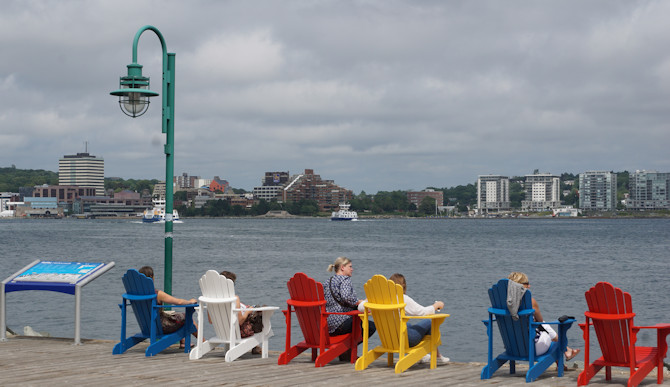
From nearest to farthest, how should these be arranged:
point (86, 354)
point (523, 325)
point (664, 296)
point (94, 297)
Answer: point (523, 325)
point (86, 354)
point (94, 297)
point (664, 296)

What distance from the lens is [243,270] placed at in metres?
44.9

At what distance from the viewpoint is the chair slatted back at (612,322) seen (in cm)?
793

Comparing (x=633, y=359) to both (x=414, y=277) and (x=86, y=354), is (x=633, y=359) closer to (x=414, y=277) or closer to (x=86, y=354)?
(x=86, y=354)

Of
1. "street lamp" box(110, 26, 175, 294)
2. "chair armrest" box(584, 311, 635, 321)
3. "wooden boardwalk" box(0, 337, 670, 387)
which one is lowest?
"wooden boardwalk" box(0, 337, 670, 387)

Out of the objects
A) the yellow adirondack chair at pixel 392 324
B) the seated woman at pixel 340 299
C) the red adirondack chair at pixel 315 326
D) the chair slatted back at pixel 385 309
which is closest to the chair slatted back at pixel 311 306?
the red adirondack chair at pixel 315 326

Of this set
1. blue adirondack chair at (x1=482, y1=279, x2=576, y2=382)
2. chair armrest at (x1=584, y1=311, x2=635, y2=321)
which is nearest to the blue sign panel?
blue adirondack chair at (x1=482, y1=279, x2=576, y2=382)

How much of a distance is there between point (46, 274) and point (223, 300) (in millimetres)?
3524

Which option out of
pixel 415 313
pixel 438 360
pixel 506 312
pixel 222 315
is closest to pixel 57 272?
pixel 222 315

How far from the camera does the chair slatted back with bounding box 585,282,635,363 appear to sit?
312 inches

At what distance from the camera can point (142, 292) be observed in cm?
1034

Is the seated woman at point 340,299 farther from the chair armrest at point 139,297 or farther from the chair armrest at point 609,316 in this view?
the chair armrest at point 609,316

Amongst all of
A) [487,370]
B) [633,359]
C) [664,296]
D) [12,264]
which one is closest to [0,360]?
[487,370]

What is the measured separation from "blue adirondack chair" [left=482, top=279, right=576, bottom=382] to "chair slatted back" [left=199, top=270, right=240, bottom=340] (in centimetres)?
321

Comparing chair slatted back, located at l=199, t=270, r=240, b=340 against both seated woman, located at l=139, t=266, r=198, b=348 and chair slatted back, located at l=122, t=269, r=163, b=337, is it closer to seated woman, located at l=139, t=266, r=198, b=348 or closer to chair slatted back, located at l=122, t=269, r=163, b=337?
seated woman, located at l=139, t=266, r=198, b=348
